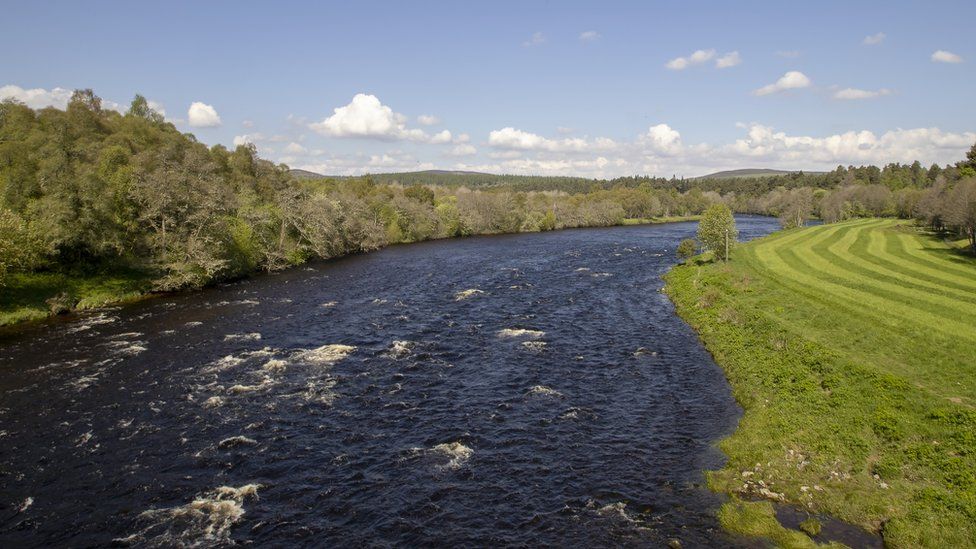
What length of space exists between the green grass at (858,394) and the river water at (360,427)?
8.08 feet

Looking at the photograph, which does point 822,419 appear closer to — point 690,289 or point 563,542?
point 563,542

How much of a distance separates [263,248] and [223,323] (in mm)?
36802

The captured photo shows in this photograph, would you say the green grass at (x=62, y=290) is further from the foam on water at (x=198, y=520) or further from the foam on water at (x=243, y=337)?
the foam on water at (x=198, y=520)

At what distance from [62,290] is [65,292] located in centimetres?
110

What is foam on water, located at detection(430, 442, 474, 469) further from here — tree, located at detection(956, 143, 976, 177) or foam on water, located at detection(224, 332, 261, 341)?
tree, located at detection(956, 143, 976, 177)

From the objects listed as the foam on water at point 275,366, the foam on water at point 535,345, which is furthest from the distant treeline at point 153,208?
the foam on water at point 535,345

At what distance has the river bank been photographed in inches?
2087

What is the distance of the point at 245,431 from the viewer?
1179 inches

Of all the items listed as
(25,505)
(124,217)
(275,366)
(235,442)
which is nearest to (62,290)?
(124,217)

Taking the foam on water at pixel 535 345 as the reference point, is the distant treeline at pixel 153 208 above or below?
above

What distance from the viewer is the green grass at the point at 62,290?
173 ft

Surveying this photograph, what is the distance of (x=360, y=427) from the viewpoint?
30719mm

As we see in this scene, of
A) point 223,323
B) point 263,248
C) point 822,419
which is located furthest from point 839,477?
point 263,248

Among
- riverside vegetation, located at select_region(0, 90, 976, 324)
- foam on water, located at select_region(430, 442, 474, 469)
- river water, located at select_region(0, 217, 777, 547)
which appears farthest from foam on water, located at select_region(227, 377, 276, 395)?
riverside vegetation, located at select_region(0, 90, 976, 324)
